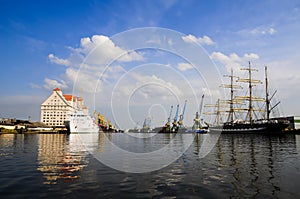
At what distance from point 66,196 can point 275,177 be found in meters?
14.9

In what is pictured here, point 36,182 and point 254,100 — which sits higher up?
point 254,100

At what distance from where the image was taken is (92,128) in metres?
174

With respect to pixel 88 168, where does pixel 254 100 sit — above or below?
above

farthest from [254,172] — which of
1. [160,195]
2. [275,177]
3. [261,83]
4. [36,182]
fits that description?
[261,83]

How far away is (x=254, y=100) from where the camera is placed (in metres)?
176

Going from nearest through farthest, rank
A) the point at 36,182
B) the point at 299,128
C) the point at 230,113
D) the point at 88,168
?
the point at 36,182
the point at 88,168
the point at 299,128
the point at 230,113

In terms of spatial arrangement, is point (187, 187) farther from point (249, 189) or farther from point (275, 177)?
point (275, 177)

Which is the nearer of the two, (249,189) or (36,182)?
(249,189)

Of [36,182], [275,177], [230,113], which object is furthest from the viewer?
[230,113]

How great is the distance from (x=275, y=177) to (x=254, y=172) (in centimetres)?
196

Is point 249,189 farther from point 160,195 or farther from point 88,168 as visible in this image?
point 88,168

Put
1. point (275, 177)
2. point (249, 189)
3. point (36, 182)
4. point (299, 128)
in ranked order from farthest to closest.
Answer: point (299, 128) → point (275, 177) → point (36, 182) → point (249, 189)

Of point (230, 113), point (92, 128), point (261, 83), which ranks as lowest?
point (92, 128)

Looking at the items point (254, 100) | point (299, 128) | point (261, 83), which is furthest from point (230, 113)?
Answer: point (299, 128)
